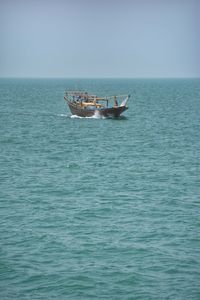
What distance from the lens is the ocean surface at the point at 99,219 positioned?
2559cm

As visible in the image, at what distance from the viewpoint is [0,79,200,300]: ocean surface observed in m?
25.6

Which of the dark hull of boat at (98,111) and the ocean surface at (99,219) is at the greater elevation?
the dark hull of boat at (98,111)

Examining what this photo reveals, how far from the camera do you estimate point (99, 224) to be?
33094mm

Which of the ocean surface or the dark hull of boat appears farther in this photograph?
the dark hull of boat

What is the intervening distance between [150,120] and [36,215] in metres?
57.7

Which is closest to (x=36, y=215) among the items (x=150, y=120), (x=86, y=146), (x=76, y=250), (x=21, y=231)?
(x=21, y=231)

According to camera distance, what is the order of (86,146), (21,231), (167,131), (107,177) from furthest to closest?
(167,131) → (86,146) → (107,177) → (21,231)

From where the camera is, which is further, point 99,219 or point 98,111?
point 98,111

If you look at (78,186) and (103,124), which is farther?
(103,124)

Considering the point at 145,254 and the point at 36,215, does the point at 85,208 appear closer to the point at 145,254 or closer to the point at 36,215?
the point at 36,215

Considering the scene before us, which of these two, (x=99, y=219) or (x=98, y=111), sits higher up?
(x=98, y=111)

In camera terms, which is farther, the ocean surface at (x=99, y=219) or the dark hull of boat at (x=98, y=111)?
the dark hull of boat at (x=98, y=111)

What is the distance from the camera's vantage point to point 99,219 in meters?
34.0

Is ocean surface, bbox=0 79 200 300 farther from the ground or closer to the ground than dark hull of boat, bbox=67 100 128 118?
closer to the ground
